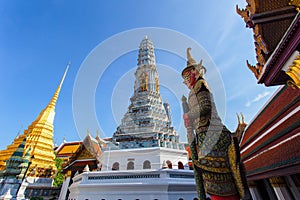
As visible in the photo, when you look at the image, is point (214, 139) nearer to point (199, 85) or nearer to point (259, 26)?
point (199, 85)

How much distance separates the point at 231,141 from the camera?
3.17 meters

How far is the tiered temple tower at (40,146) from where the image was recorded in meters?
18.2

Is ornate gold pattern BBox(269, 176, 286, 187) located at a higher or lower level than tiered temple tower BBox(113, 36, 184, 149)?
lower

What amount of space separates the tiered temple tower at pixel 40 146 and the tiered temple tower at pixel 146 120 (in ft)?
35.5

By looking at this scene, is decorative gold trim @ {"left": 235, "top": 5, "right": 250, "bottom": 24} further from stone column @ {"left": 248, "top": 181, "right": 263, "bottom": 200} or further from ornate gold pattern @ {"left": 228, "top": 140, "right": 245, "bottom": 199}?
stone column @ {"left": 248, "top": 181, "right": 263, "bottom": 200}

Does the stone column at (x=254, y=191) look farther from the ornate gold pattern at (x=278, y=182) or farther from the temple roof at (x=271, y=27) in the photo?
the temple roof at (x=271, y=27)

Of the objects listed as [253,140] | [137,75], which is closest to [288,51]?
[253,140]

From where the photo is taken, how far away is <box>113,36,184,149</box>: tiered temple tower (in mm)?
12667

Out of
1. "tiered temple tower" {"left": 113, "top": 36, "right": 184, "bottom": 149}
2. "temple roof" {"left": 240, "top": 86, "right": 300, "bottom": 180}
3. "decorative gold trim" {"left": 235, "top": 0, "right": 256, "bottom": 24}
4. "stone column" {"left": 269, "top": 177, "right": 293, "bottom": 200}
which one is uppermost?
"tiered temple tower" {"left": 113, "top": 36, "right": 184, "bottom": 149}

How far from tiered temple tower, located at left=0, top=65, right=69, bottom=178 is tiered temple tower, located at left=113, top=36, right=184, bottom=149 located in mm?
10817

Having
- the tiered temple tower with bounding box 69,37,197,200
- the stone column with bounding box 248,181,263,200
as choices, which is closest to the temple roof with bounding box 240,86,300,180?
the stone column with bounding box 248,181,263,200

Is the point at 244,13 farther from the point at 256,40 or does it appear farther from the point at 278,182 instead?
the point at 278,182

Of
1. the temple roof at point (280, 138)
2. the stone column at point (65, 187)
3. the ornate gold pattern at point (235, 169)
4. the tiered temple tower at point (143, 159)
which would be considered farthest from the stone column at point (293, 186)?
the stone column at point (65, 187)

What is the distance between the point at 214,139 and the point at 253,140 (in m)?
3.68
